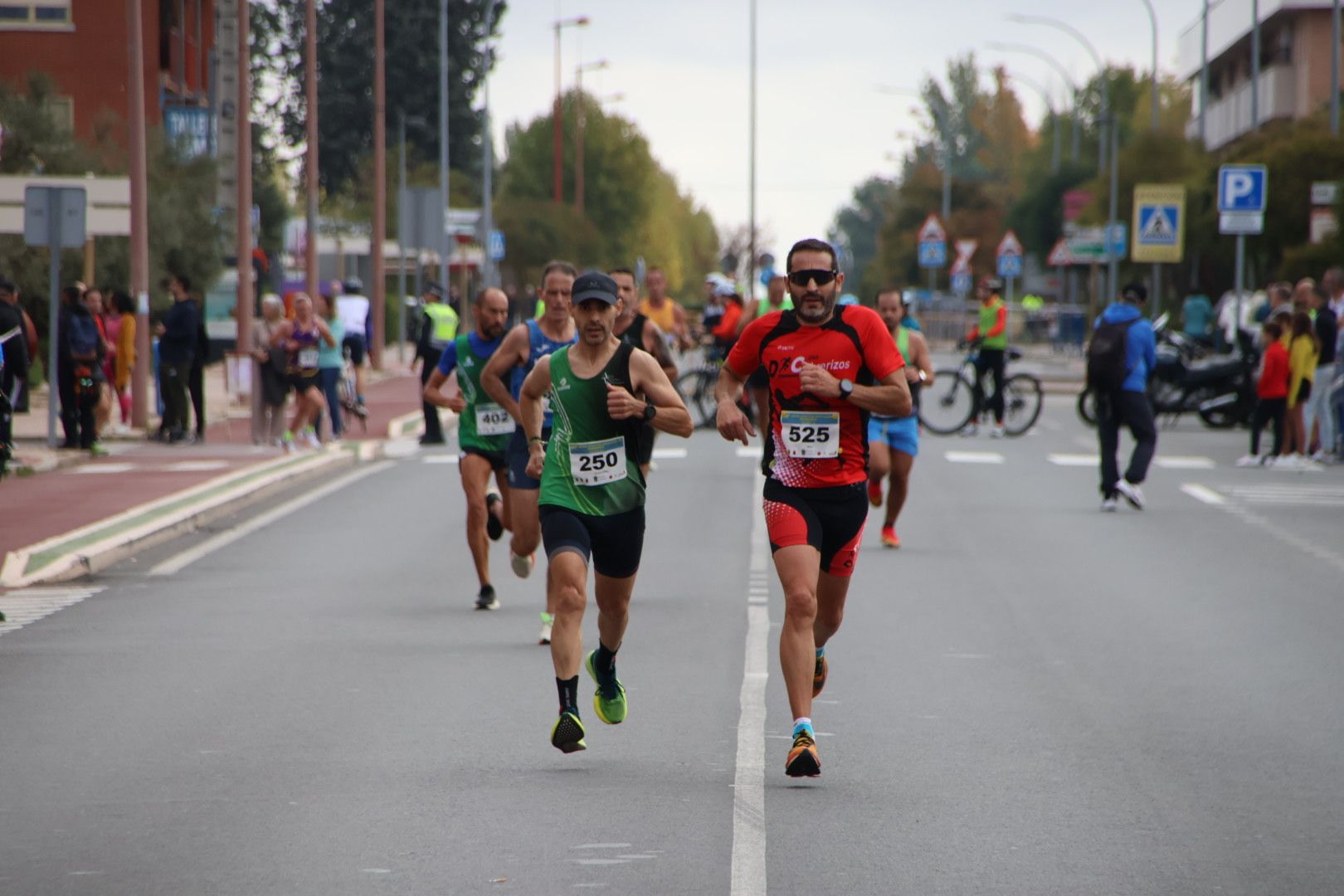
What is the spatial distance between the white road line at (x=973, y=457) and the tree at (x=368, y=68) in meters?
48.4

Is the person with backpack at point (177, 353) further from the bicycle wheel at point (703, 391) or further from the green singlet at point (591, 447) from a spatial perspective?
the green singlet at point (591, 447)

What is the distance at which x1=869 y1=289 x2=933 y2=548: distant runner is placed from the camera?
14047mm

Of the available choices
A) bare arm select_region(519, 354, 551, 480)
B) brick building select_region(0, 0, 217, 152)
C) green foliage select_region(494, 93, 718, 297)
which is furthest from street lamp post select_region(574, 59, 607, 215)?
bare arm select_region(519, 354, 551, 480)

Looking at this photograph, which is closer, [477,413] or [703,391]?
[477,413]

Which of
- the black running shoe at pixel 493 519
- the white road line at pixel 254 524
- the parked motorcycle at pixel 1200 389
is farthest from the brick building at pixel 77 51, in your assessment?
the black running shoe at pixel 493 519

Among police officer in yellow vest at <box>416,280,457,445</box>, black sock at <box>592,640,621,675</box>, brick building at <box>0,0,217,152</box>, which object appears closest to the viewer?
black sock at <box>592,640,621,675</box>

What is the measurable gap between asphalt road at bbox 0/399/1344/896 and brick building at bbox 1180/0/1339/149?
39.0 metres

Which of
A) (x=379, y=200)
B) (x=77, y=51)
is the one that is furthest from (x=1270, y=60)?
(x=77, y=51)

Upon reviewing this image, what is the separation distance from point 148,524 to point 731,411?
8845 millimetres

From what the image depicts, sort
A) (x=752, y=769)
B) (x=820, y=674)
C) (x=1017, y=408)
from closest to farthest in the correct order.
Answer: (x=752, y=769) < (x=820, y=674) < (x=1017, y=408)

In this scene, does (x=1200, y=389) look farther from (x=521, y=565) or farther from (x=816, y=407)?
(x=816, y=407)

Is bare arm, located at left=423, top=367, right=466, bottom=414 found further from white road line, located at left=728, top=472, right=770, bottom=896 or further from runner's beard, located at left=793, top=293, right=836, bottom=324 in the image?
runner's beard, located at left=793, top=293, right=836, bottom=324

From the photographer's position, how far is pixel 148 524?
1533 cm

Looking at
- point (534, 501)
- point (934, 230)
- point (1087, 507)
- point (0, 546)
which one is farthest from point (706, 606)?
point (934, 230)
